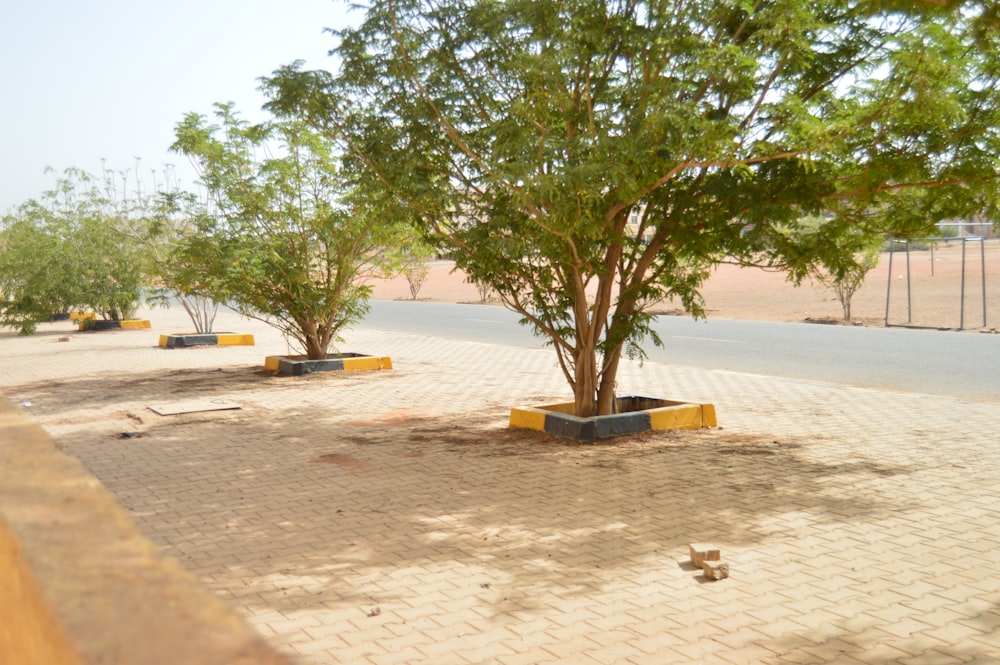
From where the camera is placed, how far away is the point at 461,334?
24016 mm

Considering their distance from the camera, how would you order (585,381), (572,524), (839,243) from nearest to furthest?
(572,524) → (839,243) → (585,381)

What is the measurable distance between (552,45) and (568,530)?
162 inches

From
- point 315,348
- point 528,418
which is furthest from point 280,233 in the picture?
point 528,418

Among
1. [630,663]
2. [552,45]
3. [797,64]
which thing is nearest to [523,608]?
[630,663]

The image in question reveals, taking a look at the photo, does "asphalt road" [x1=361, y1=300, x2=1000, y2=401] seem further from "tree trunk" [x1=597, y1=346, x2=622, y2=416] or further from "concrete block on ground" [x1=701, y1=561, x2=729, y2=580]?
"concrete block on ground" [x1=701, y1=561, x2=729, y2=580]

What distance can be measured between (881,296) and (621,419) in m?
24.7

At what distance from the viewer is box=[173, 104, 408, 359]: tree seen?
1416cm

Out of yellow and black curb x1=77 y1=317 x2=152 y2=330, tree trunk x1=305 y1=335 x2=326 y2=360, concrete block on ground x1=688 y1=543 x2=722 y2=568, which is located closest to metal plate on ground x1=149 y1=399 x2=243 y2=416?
tree trunk x1=305 y1=335 x2=326 y2=360

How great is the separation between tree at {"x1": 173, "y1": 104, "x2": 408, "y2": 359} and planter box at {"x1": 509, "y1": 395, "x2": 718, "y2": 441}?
4861 millimetres

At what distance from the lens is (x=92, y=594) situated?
4.89ft

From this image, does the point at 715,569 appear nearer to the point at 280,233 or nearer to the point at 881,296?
the point at 280,233

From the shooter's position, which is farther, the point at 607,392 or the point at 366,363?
the point at 366,363

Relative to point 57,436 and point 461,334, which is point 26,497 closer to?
point 57,436

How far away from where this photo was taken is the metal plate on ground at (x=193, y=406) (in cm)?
1148
